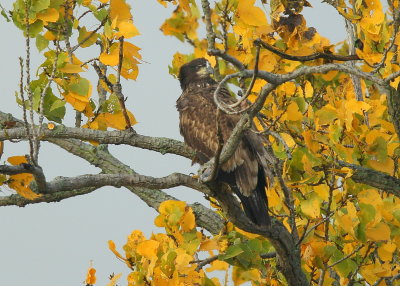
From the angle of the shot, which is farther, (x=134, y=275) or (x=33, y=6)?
(x=33, y=6)

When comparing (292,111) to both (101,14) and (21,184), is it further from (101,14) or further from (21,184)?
(21,184)

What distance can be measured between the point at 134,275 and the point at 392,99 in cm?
216

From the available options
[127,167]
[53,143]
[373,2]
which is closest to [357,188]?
[373,2]

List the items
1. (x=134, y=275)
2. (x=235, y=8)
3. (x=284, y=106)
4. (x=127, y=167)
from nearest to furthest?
(x=134, y=275)
(x=235, y=8)
(x=284, y=106)
(x=127, y=167)

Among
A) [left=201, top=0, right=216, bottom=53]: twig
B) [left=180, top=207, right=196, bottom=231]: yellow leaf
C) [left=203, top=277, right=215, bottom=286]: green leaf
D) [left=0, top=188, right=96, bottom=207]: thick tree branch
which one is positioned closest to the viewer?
[left=201, top=0, right=216, bottom=53]: twig

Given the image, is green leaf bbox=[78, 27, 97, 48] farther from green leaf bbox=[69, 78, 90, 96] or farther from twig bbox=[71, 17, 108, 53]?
green leaf bbox=[69, 78, 90, 96]

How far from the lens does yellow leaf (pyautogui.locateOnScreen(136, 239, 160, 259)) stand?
4262 millimetres

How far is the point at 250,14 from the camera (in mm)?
4590

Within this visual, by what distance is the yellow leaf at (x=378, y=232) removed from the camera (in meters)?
4.41

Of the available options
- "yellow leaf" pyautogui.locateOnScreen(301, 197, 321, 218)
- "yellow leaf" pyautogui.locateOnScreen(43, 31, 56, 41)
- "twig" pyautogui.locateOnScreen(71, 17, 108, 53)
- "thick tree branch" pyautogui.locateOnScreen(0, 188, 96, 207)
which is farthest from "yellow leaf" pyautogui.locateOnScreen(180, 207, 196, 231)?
"thick tree branch" pyautogui.locateOnScreen(0, 188, 96, 207)

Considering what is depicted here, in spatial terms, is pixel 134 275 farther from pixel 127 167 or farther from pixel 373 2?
pixel 127 167

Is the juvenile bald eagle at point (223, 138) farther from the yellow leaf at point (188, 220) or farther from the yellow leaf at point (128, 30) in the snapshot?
the yellow leaf at point (128, 30)

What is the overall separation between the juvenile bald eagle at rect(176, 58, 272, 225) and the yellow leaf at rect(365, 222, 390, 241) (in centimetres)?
78

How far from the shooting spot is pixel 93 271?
479 cm
